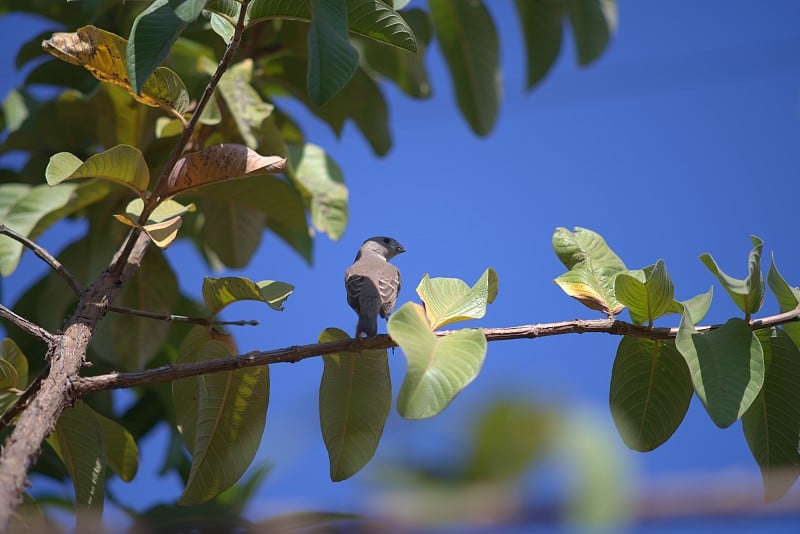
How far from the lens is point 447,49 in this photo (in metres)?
Answer: 4.86

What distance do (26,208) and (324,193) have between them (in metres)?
1.33

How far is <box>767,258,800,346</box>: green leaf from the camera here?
2.34 meters

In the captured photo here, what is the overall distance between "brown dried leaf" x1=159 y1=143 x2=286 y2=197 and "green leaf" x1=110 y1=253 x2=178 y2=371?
127 cm

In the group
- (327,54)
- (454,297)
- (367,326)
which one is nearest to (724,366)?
(454,297)

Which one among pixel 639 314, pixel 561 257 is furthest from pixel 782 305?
pixel 561 257

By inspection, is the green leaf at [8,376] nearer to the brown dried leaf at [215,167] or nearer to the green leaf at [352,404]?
the brown dried leaf at [215,167]

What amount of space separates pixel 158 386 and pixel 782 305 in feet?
9.95

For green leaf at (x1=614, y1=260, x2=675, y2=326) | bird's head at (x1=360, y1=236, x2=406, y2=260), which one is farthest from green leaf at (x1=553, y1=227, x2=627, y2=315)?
bird's head at (x1=360, y1=236, x2=406, y2=260)

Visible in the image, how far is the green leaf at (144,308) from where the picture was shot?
3.53 meters

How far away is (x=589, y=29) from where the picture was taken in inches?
194

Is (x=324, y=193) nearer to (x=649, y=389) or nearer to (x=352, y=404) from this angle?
(x=352, y=404)

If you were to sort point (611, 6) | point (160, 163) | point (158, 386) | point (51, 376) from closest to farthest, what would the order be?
1. point (51, 376)
2. point (160, 163)
3. point (158, 386)
4. point (611, 6)

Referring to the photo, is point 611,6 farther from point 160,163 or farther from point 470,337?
point 470,337

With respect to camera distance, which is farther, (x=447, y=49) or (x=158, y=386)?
(x=447, y=49)
